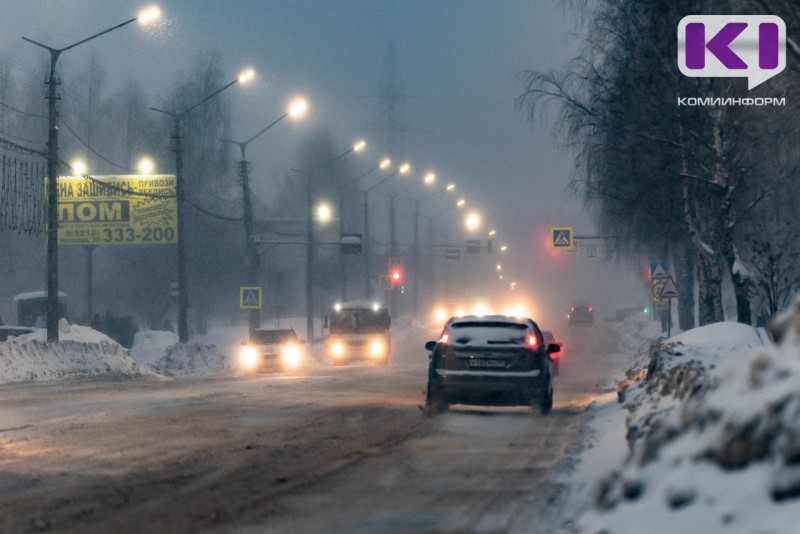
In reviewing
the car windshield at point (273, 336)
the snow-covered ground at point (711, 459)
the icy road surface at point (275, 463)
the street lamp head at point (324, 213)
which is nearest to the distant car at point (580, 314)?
the street lamp head at point (324, 213)

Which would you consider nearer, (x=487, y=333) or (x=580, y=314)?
(x=487, y=333)

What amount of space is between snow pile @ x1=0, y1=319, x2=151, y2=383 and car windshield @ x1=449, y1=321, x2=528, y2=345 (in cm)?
1475

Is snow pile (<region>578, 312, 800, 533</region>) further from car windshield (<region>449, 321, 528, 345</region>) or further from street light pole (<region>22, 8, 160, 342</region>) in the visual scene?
street light pole (<region>22, 8, 160, 342</region>)

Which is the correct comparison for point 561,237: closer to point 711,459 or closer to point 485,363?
point 485,363

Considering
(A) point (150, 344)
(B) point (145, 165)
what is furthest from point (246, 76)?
(B) point (145, 165)

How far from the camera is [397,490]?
1039 centimetres

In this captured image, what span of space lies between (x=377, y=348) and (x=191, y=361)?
6753mm

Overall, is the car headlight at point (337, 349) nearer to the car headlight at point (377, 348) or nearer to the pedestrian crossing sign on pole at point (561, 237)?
the car headlight at point (377, 348)

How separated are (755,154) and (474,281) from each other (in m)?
138

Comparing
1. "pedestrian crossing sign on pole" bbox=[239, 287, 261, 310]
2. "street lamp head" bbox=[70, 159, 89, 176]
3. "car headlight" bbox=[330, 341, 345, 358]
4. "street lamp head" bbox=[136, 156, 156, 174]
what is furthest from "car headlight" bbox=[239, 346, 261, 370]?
"street lamp head" bbox=[70, 159, 89, 176]

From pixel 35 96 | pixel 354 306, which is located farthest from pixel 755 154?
pixel 35 96

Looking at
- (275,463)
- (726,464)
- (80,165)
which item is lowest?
(275,463)

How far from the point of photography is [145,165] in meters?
75.8

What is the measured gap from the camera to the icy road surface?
8977 mm
